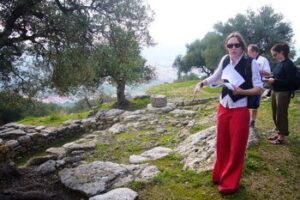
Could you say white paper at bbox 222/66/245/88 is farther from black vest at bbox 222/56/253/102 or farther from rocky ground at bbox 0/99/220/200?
rocky ground at bbox 0/99/220/200

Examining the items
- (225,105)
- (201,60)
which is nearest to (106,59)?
(225,105)

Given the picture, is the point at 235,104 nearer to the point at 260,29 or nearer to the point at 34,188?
the point at 34,188

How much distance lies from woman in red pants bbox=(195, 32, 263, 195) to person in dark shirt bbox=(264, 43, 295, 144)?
10.3 feet

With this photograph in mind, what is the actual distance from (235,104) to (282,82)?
345cm

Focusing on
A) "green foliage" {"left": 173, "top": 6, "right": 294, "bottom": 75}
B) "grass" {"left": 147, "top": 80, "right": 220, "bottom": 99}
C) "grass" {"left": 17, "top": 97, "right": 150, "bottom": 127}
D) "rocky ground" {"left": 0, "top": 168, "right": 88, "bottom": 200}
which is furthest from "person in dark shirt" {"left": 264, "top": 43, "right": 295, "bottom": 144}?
"green foliage" {"left": 173, "top": 6, "right": 294, "bottom": 75}

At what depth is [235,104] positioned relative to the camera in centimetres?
652

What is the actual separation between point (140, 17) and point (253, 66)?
15.7 ft

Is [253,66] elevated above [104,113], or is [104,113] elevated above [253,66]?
[253,66]

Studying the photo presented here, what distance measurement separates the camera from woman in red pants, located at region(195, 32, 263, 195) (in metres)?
6.39

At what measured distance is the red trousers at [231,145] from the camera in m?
6.48

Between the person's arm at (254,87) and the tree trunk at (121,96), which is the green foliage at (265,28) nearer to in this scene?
the tree trunk at (121,96)

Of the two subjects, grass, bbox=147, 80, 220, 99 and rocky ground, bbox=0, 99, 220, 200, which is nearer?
rocky ground, bbox=0, 99, 220, 200

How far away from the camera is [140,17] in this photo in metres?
10.1

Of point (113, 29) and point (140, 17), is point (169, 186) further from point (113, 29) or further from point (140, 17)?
point (140, 17)
